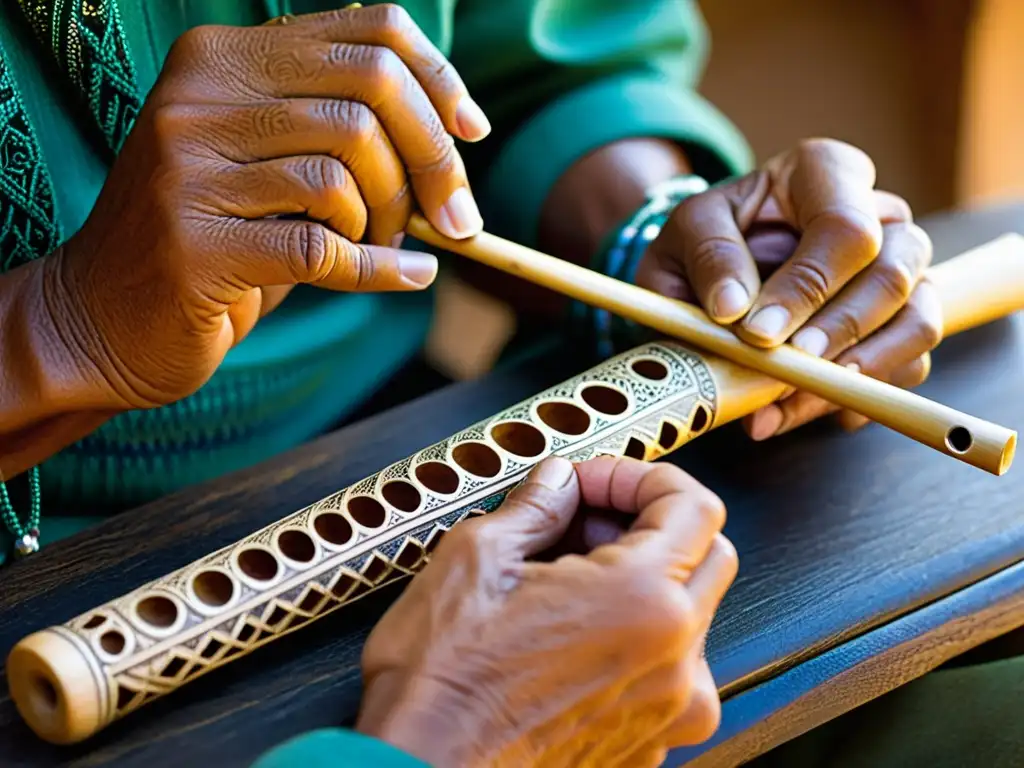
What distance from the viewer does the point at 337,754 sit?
49 centimetres

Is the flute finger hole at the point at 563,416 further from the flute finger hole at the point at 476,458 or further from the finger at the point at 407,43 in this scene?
the finger at the point at 407,43

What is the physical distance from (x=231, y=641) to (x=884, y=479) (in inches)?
18.3

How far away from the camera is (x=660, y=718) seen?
1.77ft

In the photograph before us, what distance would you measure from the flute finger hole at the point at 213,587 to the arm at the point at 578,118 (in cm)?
52

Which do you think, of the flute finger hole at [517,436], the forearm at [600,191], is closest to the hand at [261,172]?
the flute finger hole at [517,436]

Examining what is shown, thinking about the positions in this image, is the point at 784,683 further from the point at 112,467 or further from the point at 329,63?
the point at 112,467

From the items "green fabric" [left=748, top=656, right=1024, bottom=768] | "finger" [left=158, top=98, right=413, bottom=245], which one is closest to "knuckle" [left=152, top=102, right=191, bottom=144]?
"finger" [left=158, top=98, right=413, bottom=245]

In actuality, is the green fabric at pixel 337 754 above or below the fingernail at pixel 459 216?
below

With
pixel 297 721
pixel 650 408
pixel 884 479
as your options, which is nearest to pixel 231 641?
pixel 297 721

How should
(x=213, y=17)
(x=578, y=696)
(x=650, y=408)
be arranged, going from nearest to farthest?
(x=578, y=696) < (x=650, y=408) < (x=213, y=17)

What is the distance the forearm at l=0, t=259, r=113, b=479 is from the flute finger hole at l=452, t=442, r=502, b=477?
242 mm

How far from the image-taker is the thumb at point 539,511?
1.86 feet

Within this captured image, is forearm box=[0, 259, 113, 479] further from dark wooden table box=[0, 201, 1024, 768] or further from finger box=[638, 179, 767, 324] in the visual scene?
finger box=[638, 179, 767, 324]

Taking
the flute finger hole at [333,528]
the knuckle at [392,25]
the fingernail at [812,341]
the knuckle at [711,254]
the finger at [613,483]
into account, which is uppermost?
the knuckle at [392,25]
